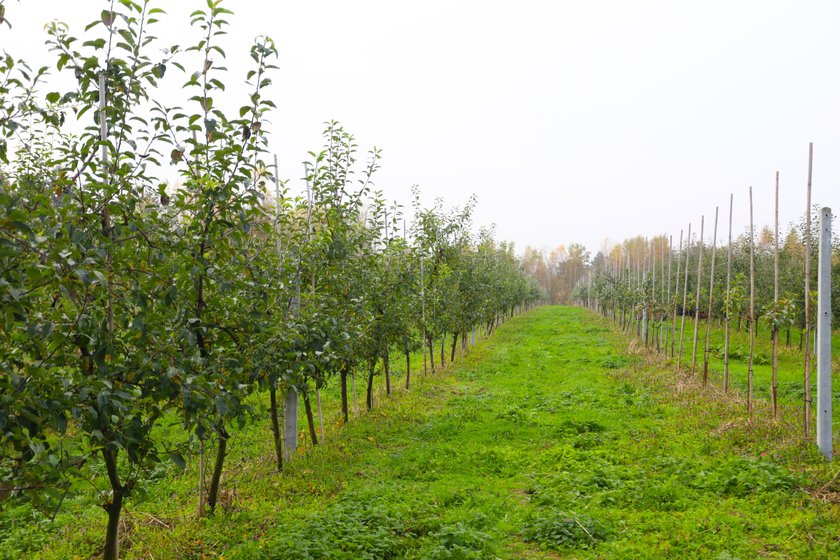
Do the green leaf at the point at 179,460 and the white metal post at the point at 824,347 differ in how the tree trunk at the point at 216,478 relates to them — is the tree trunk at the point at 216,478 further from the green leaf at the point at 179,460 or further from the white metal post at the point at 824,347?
the white metal post at the point at 824,347

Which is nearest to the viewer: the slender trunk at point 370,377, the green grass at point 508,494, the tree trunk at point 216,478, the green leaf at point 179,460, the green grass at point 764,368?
the green leaf at point 179,460

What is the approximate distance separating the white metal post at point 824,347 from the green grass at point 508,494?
30 centimetres

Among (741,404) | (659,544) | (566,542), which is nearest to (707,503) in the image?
(659,544)

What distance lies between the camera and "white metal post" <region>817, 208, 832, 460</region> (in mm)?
7961

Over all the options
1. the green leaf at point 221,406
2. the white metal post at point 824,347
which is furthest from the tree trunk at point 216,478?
the white metal post at point 824,347

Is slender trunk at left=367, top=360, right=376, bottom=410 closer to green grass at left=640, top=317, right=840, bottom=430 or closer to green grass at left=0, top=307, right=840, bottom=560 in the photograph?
green grass at left=0, top=307, right=840, bottom=560

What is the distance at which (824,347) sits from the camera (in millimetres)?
8133

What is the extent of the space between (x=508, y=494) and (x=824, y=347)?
469 centimetres

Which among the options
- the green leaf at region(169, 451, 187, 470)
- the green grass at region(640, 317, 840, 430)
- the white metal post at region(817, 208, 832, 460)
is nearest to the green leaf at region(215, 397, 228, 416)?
the green leaf at region(169, 451, 187, 470)

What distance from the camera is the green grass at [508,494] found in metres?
5.92

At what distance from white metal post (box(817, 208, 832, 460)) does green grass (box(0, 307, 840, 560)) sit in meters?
0.30

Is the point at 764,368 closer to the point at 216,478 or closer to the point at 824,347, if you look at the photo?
the point at 824,347

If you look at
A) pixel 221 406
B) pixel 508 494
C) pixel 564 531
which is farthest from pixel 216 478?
pixel 221 406

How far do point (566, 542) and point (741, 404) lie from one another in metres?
6.71
